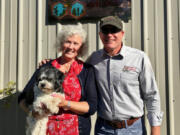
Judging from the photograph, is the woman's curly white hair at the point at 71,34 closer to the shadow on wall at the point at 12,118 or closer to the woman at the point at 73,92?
the woman at the point at 73,92

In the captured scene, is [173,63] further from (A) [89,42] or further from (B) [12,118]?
(B) [12,118]

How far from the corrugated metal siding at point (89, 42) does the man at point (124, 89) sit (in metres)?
1.21

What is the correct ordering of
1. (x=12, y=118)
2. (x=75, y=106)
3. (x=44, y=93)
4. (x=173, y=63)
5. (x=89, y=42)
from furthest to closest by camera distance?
(x=12, y=118) → (x=89, y=42) → (x=173, y=63) → (x=44, y=93) → (x=75, y=106)

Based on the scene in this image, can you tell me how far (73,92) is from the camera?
2320 millimetres

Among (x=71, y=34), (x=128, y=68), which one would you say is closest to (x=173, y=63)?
(x=128, y=68)

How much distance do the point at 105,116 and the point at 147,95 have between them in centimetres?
60

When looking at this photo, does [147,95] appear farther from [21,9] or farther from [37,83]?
[21,9]

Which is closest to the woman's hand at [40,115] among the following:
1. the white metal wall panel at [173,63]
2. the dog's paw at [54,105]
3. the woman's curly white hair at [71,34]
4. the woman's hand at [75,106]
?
the dog's paw at [54,105]

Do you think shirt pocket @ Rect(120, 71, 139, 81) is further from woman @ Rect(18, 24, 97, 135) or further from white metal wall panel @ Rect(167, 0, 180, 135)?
white metal wall panel @ Rect(167, 0, 180, 135)

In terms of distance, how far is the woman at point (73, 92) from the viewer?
2.21 meters

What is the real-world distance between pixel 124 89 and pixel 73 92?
0.66 meters

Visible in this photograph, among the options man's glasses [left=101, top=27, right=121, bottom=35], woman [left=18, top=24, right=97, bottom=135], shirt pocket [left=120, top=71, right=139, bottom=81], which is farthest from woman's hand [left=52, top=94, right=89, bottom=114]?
man's glasses [left=101, top=27, right=121, bottom=35]

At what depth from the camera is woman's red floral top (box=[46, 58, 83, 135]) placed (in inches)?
87.2

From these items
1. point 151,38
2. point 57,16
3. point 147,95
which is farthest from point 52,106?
point 151,38
